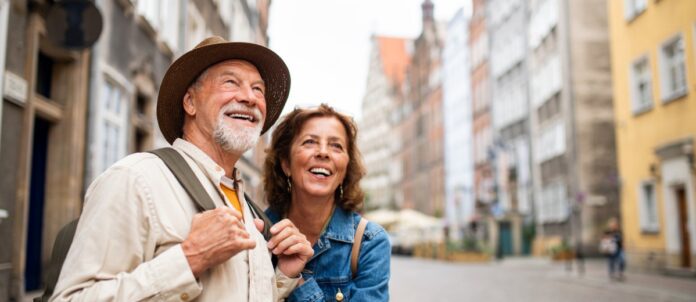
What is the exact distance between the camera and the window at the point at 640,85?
22.4 meters

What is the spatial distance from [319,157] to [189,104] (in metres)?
0.76

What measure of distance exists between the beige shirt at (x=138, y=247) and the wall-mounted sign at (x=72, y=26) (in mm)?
7145

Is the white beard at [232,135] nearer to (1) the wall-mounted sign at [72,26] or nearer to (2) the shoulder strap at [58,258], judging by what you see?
(2) the shoulder strap at [58,258]

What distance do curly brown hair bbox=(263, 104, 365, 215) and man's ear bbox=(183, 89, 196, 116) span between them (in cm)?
80

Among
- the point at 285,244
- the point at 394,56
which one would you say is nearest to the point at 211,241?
the point at 285,244

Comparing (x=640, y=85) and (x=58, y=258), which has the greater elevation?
(x=640, y=85)

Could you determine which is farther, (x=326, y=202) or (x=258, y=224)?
(x=326, y=202)

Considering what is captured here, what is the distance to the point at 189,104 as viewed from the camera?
2.79 meters

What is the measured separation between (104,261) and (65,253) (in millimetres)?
197

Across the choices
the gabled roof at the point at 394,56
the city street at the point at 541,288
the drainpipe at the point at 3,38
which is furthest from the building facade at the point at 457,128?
the drainpipe at the point at 3,38

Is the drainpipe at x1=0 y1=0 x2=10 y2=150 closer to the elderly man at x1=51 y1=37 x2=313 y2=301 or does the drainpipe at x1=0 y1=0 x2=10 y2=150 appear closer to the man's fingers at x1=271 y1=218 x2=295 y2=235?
the elderly man at x1=51 y1=37 x2=313 y2=301

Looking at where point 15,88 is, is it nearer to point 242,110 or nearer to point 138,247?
point 242,110

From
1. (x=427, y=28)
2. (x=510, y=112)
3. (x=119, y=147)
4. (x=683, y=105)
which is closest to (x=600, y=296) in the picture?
(x=683, y=105)

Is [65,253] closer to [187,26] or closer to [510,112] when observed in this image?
[187,26]
